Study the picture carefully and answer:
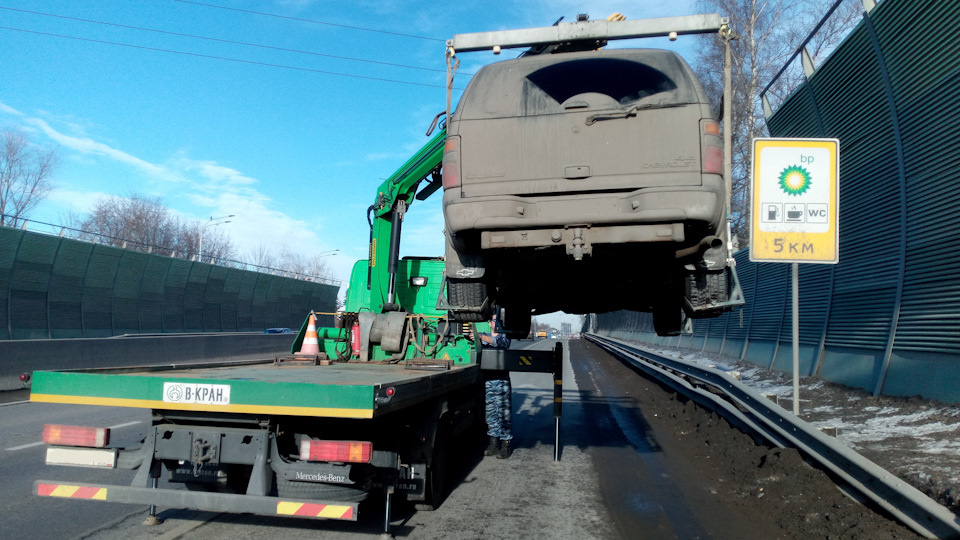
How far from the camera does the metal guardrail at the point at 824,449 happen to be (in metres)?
4.21

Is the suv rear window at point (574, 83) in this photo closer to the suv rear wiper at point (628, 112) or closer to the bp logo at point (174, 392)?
the suv rear wiper at point (628, 112)

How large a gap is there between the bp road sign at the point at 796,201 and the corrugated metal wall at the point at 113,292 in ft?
49.8

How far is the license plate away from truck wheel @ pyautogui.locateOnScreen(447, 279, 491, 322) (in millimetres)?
2202

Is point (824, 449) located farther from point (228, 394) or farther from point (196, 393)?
point (196, 393)

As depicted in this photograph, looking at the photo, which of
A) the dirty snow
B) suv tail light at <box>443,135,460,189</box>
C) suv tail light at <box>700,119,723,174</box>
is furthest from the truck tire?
suv tail light at <box>443,135,460,189</box>

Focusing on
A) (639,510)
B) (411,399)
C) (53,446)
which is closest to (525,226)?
(411,399)

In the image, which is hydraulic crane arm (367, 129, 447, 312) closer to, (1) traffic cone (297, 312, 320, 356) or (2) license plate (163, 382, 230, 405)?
(1) traffic cone (297, 312, 320, 356)

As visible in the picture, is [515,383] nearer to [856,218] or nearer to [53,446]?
[856,218]

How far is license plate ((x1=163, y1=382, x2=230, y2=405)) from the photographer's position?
4496 mm

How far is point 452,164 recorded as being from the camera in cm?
520

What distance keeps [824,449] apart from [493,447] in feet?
13.9

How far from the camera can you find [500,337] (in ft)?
31.2

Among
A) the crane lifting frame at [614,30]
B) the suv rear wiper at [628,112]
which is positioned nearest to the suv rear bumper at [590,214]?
Result: the suv rear wiper at [628,112]

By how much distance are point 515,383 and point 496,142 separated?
1472 cm
